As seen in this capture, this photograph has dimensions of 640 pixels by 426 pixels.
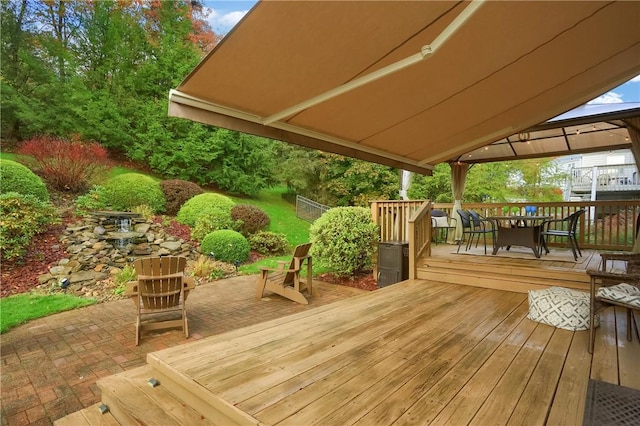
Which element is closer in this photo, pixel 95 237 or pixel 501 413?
pixel 501 413

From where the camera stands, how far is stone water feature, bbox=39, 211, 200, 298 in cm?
598

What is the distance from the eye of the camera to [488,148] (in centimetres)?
797

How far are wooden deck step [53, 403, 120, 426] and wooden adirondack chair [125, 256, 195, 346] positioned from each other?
1.51 m

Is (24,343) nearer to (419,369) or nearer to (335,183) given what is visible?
(419,369)

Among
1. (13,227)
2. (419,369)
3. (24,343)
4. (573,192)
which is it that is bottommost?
(24,343)

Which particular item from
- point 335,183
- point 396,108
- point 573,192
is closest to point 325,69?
point 396,108

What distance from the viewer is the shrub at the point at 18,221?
5746 mm

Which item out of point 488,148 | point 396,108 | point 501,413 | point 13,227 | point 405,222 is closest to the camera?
point 501,413

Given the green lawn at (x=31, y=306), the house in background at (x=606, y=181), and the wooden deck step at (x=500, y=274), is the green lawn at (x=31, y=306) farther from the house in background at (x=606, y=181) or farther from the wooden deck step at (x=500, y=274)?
the house in background at (x=606, y=181)

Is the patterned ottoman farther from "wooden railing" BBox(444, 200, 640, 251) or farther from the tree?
the tree

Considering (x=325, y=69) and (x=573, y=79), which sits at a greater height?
(x=573, y=79)

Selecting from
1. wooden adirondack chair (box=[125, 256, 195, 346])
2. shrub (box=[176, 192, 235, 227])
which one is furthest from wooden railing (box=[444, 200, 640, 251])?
shrub (box=[176, 192, 235, 227])

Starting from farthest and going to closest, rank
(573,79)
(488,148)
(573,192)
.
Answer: (573,192) < (488,148) < (573,79)

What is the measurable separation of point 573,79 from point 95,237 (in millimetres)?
8954
